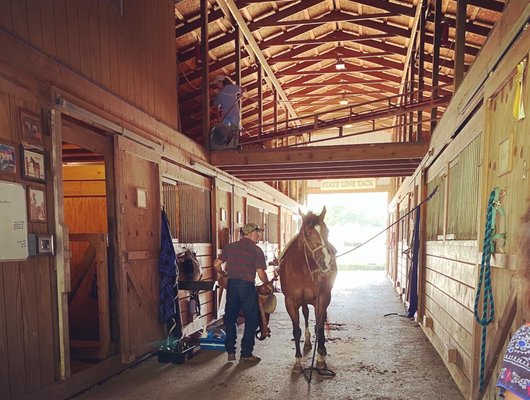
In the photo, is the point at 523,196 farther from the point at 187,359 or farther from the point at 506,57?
the point at 187,359

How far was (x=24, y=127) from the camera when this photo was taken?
8.90ft

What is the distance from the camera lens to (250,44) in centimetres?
870

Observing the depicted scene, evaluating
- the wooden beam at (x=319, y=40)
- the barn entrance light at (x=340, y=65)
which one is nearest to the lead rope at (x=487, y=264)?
the wooden beam at (x=319, y=40)

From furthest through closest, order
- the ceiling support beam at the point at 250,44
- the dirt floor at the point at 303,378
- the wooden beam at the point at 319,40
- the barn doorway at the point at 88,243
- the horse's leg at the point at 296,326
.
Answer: the wooden beam at the point at 319,40
the ceiling support beam at the point at 250,44
the horse's leg at the point at 296,326
the barn doorway at the point at 88,243
the dirt floor at the point at 303,378

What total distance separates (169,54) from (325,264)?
3580 millimetres

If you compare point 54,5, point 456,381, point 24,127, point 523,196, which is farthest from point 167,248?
point 523,196

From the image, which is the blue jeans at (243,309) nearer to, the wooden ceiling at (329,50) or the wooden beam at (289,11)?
the wooden ceiling at (329,50)

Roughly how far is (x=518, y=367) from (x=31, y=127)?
314cm

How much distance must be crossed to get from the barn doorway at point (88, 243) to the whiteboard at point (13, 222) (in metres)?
0.62

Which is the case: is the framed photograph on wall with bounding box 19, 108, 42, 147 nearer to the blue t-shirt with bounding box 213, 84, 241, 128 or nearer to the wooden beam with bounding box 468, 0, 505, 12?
the blue t-shirt with bounding box 213, 84, 241, 128

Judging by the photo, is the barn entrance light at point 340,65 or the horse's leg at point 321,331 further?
the barn entrance light at point 340,65

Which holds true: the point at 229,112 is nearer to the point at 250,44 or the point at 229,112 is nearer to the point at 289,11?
the point at 250,44

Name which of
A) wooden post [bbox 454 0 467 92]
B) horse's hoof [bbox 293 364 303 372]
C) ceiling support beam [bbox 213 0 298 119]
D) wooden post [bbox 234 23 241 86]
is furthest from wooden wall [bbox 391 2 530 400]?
ceiling support beam [bbox 213 0 298 119]

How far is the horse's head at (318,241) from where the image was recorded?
3816 millimetres
